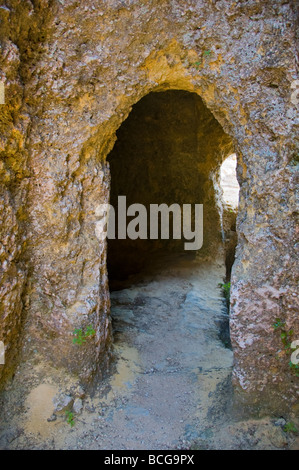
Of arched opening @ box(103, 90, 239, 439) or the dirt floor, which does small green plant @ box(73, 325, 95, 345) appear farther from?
arched opening @ box(103, 90, 239, 439)

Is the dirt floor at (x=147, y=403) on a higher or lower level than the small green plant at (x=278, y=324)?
lower

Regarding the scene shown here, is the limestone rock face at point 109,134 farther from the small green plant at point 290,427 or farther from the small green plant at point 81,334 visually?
the small green plant at point 290,427

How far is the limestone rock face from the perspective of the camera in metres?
3.31

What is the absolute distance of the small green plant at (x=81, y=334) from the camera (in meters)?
3.80

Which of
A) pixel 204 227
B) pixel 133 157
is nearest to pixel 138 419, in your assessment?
pixel 204 227

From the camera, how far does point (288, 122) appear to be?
10.7 ft

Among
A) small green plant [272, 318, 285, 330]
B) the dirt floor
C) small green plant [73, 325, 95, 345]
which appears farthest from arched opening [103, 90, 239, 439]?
small green plant [272, 318, 285, 330]

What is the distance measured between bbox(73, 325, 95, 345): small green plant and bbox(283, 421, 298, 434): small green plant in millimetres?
1885

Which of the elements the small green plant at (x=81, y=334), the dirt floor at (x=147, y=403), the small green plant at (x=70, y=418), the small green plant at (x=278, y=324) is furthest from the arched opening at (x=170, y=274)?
the small green plant at (x=278, y=324)

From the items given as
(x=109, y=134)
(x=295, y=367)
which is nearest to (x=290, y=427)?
(x=295, y=367)

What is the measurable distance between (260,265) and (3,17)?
286 cm

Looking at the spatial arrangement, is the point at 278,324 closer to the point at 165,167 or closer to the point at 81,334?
the point at 81,334

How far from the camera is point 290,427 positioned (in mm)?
3324

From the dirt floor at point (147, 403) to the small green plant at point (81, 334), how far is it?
1.20 feet
